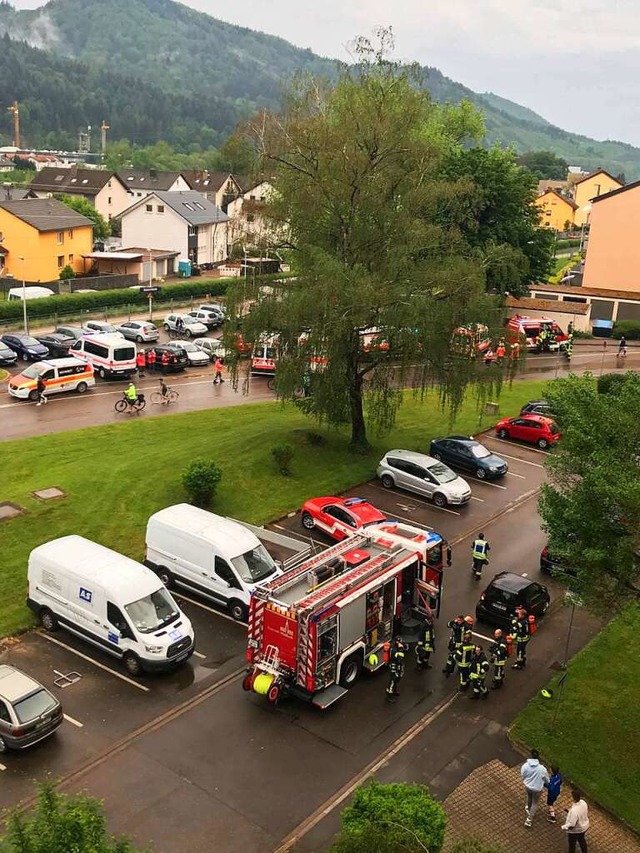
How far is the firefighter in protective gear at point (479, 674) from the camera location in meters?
18.6

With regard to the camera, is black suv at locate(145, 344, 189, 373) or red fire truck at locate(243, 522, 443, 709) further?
black suv at locate(145, 344, 189, 373)

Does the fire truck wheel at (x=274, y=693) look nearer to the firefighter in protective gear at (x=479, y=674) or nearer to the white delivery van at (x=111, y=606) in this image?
the white delivery van at (x=111, y=606)

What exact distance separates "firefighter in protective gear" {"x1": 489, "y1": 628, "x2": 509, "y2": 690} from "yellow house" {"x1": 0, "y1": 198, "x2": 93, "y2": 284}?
5741cm

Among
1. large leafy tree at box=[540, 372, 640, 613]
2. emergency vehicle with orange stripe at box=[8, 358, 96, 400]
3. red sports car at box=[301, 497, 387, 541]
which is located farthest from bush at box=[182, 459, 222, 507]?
emergency vehicle with orange stripe at box=[8, 358, 96, 400]

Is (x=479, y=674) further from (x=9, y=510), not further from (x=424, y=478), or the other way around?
(x=9, y=510)

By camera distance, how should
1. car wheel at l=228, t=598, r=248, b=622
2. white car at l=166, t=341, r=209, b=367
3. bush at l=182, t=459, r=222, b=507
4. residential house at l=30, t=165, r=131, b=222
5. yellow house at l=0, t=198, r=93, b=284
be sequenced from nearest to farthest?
car wheel at l=228, t=598, r=248, b=622 → bush at l=182, t=459, r=222, b=507 → white car at l=166, t=341, r=209, b=367 → yellow house at l=0, t=198, r=93, b=284 → residential house at l=30, t=165, r=131, b=222

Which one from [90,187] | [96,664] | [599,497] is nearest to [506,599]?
[599,497]

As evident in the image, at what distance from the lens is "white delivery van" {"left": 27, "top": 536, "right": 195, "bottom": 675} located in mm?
18781

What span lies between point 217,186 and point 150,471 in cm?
8758

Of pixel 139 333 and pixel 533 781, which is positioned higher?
pixel 139 333

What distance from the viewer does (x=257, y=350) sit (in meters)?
31.3

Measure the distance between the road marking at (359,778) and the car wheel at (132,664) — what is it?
18.5 ft

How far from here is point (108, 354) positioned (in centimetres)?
4381

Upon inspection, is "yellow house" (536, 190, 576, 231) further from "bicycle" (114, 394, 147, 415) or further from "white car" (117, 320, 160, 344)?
"bicycle" (114, 394, 147, 415)
